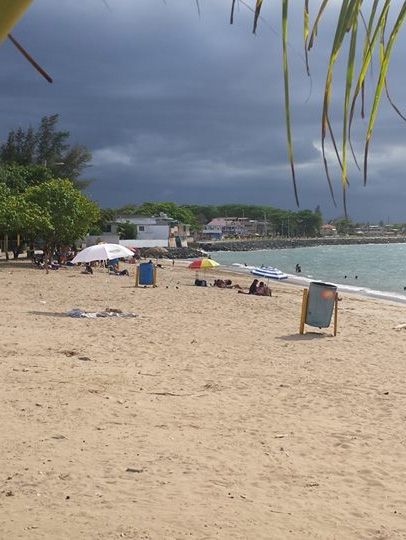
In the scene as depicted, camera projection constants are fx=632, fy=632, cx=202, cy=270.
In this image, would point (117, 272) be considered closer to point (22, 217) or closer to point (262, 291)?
point (22, 217)

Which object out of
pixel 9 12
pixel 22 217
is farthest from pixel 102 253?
pixel 9 12

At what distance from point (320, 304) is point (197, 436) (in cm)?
673

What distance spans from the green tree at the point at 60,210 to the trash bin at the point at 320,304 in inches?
811

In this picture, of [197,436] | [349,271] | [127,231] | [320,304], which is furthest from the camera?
[127,231]

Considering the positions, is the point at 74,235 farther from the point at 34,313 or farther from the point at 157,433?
the point at 157,433

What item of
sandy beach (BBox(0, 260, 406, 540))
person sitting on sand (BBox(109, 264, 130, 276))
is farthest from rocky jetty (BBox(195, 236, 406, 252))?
sandy beach (BBox(0, 260, 406, 540))

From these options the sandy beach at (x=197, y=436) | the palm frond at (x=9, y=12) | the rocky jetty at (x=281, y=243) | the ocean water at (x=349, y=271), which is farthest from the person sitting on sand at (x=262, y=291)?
the rocky jetty at (x=281, y=243)

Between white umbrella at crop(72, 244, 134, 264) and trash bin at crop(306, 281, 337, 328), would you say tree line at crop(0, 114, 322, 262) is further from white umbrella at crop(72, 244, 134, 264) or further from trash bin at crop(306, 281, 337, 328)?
trash bin at crop(306, 281, 337, 328)

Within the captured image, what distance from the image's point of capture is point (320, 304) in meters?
11.5

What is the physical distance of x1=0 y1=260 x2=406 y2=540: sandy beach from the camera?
361 cm

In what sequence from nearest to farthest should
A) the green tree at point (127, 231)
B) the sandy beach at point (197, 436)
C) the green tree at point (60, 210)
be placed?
the sandy beach at point (197, 436) → the green tree at point (60, 210) → the green tree at point (127, 231)

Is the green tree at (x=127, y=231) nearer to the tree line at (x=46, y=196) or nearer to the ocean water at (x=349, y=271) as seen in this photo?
the tree line at (x=46, y=196)

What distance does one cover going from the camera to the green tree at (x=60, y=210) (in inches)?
1217

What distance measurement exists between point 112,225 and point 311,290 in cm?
6311
